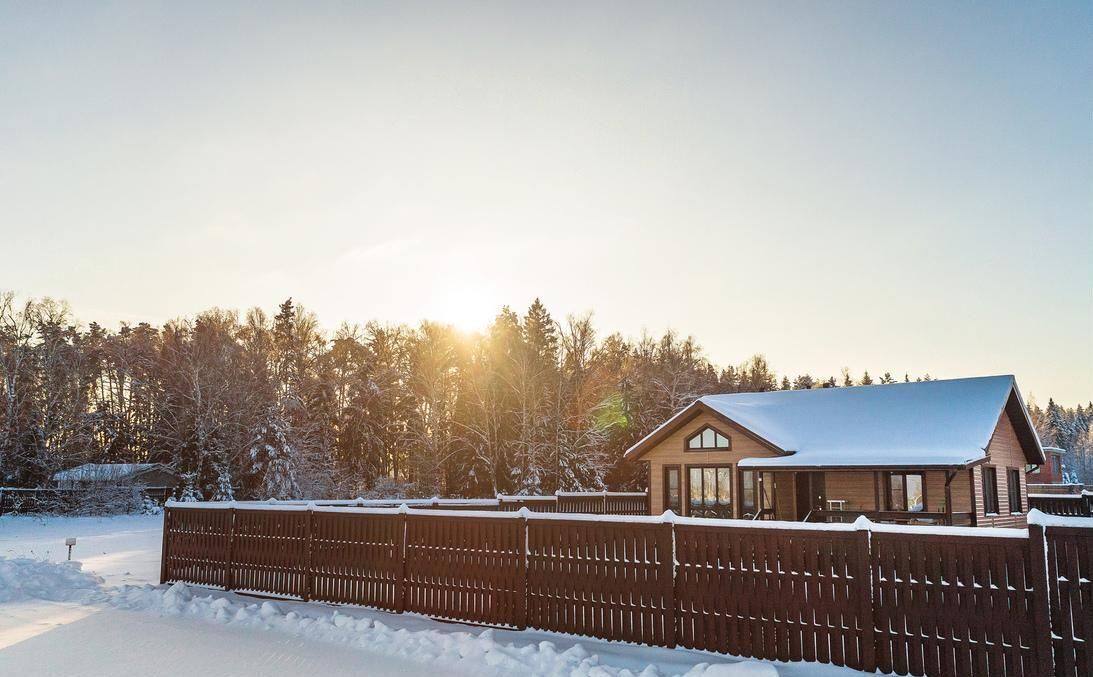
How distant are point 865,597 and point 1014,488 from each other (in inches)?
699

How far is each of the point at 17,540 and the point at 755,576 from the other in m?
22.2

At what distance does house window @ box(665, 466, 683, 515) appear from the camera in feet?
67.7

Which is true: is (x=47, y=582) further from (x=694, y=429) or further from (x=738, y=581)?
(x=694, y=429)

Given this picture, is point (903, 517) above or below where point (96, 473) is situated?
below

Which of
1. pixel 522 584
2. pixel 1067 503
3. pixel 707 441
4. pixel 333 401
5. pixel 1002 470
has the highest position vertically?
pixel 333 401

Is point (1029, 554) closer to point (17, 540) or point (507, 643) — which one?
point (507, 643)

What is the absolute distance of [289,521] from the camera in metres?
10.1

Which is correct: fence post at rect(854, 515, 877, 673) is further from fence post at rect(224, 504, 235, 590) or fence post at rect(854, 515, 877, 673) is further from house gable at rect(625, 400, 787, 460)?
house gable at rect(625, 400, 787, 460)

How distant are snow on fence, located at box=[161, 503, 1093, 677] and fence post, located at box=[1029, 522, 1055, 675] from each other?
0.04 feet

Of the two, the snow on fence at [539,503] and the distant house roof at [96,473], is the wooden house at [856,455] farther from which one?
the distant house roof at [96,473]

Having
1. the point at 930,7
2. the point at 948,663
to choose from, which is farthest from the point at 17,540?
the point at 930,7

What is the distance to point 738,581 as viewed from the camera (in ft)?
22.3

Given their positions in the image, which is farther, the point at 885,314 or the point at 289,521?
the point at 885,314

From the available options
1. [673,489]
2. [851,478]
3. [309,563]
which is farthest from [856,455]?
[309,563]
